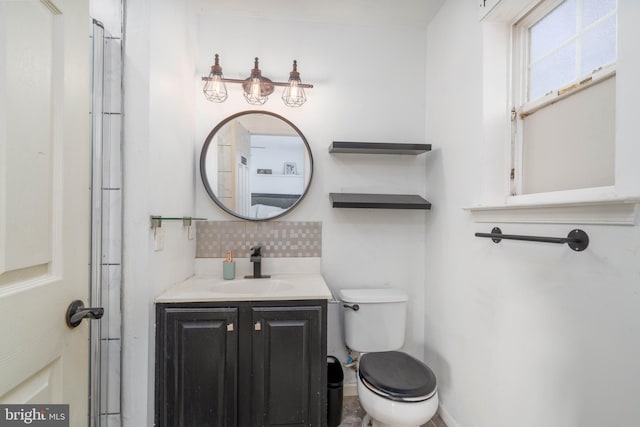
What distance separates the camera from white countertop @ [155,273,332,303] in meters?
1.33

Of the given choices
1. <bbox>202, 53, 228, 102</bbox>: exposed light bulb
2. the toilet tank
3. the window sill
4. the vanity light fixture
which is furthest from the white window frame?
<bbox>202, 53, 228, 102</bbox>: exposed light bulb

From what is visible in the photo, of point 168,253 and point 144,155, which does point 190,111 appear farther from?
point 168,253

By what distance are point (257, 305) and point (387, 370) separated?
0.73m

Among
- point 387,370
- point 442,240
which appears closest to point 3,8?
point 387,370

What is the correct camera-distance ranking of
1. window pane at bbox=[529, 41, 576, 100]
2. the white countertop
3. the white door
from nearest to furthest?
the white door, window pane at bbox=[529, 41, 576, 100], the white countertop

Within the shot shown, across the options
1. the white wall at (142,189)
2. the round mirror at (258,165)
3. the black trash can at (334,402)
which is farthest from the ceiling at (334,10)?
the black trash can at (334,402)

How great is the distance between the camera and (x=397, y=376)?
1311 millimetres

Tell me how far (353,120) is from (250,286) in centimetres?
132

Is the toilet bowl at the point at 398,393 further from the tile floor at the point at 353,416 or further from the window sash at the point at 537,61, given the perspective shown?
the window sash at the point at 537,61

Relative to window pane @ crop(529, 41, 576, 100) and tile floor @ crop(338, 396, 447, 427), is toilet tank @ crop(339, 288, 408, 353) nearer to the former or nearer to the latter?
tile floor @ crop(338, 396, 447, 427)

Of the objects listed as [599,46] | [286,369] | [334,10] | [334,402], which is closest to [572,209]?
[599,46]

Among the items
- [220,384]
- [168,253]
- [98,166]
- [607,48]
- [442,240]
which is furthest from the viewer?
[442,240]

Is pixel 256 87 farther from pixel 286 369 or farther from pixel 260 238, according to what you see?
pixel 286 369

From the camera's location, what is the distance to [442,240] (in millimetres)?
1712
